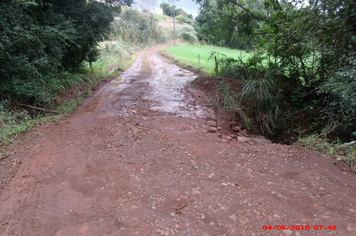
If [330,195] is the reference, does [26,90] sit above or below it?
above

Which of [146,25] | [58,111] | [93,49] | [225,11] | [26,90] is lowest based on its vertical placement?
[58,111]

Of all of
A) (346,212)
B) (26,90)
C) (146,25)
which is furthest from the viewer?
(146,25)

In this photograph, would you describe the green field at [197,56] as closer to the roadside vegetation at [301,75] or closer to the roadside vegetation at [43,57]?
the roadside vegetation at [301,75]

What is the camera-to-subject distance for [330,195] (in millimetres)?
2879

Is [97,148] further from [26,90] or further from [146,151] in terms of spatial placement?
[26,90]

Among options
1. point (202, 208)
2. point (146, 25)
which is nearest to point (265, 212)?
point (202, 208)

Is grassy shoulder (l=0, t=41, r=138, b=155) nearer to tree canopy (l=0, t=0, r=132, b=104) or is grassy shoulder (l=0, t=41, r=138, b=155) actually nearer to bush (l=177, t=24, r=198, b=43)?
tree canopy (l=0, t=0, r=132, b=104)

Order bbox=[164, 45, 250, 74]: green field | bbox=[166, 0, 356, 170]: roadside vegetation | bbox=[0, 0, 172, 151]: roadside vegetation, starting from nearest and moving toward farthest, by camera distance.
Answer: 1. bbox=[166, 0, 356, 170]: roadside vegetation
2. bbox=[0, 0, 172, 151]: roadside vegetation
3. bbox=[164, 45, 250, 74]: green field

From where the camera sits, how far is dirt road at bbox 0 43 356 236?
2406 millimetres

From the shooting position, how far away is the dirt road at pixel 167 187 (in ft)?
7.89

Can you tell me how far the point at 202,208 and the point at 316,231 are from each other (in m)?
1.20
